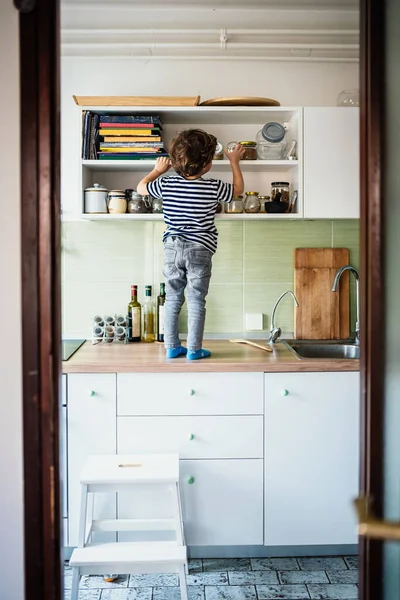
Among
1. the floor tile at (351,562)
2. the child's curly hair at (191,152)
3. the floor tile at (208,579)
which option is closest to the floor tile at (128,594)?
the floor tile at (208,579)

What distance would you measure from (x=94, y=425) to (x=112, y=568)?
621 millimetres

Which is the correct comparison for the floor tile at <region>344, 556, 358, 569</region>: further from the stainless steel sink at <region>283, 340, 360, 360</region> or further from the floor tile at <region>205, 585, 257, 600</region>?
the stainless steel sink at <region>283, 340, 360, 360</region>

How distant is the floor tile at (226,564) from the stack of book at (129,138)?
6.08 feet

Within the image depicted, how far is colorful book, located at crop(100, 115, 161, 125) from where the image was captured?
9.93 ft

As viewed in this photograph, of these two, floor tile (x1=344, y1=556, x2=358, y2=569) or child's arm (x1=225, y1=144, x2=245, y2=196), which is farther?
child's arm (x1=225, y1=144, x2=245, y2=196)

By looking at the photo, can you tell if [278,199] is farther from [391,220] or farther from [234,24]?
[391,220]

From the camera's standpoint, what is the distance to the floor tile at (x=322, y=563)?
280cm

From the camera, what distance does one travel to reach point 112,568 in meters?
2.35

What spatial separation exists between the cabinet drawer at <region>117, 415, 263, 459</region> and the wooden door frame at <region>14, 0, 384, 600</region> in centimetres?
120

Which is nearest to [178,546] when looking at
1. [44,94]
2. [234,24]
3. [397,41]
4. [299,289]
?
[299,289]

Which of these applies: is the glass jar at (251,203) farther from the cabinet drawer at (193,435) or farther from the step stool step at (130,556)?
the step stool step at (130,556)

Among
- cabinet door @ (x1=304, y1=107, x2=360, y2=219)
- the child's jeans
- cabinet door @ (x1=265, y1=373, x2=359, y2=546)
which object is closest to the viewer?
cabinet door @ (x1=265, y1=373, x2=359, y2=546)

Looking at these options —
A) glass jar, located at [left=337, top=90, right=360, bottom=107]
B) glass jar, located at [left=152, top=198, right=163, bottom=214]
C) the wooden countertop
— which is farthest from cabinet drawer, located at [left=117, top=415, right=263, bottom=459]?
glass jar, located at [left=337, top=90, right=360, bottom=107]

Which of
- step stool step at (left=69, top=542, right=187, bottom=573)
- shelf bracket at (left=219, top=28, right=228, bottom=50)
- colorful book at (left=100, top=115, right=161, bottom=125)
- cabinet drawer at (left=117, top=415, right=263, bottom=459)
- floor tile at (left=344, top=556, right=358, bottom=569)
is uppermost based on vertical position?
shelf bracket at (left=219, top=28, right=228, bottom=50)
